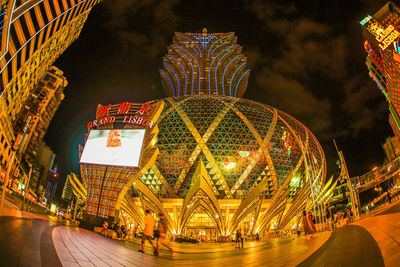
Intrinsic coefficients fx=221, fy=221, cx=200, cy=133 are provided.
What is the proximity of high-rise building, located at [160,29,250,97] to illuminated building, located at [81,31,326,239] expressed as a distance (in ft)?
97.6

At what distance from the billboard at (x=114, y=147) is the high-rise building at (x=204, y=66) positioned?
191 feet

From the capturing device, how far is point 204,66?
8069 cm

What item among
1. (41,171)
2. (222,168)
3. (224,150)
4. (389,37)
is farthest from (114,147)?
(41,171)

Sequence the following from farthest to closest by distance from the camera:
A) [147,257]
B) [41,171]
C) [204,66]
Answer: [41,171]
[204,66]
[147,257]

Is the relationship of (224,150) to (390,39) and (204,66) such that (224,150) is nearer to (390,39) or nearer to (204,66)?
(390,39)

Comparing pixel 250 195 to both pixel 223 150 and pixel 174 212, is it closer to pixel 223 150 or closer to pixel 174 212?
pixel 223 150

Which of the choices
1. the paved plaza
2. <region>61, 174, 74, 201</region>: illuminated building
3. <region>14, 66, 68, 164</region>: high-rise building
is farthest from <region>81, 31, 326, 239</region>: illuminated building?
<region>61, 174, 74, 201</region>: illuminated building

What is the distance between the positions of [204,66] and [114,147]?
217ft

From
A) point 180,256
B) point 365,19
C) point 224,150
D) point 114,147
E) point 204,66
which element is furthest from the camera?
point 204,66

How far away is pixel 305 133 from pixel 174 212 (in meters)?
33.7

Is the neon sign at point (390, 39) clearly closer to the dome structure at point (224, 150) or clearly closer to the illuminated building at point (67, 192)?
the dome structure at point (224, 150)

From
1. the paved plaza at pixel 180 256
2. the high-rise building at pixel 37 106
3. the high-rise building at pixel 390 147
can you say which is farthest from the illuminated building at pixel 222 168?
the high-rise building at pixel 390 147

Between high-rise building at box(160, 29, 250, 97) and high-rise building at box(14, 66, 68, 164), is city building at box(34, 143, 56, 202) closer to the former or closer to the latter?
high-rise building at box(14, 66, 68, 164)

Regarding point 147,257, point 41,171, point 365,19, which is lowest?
point 147,257
